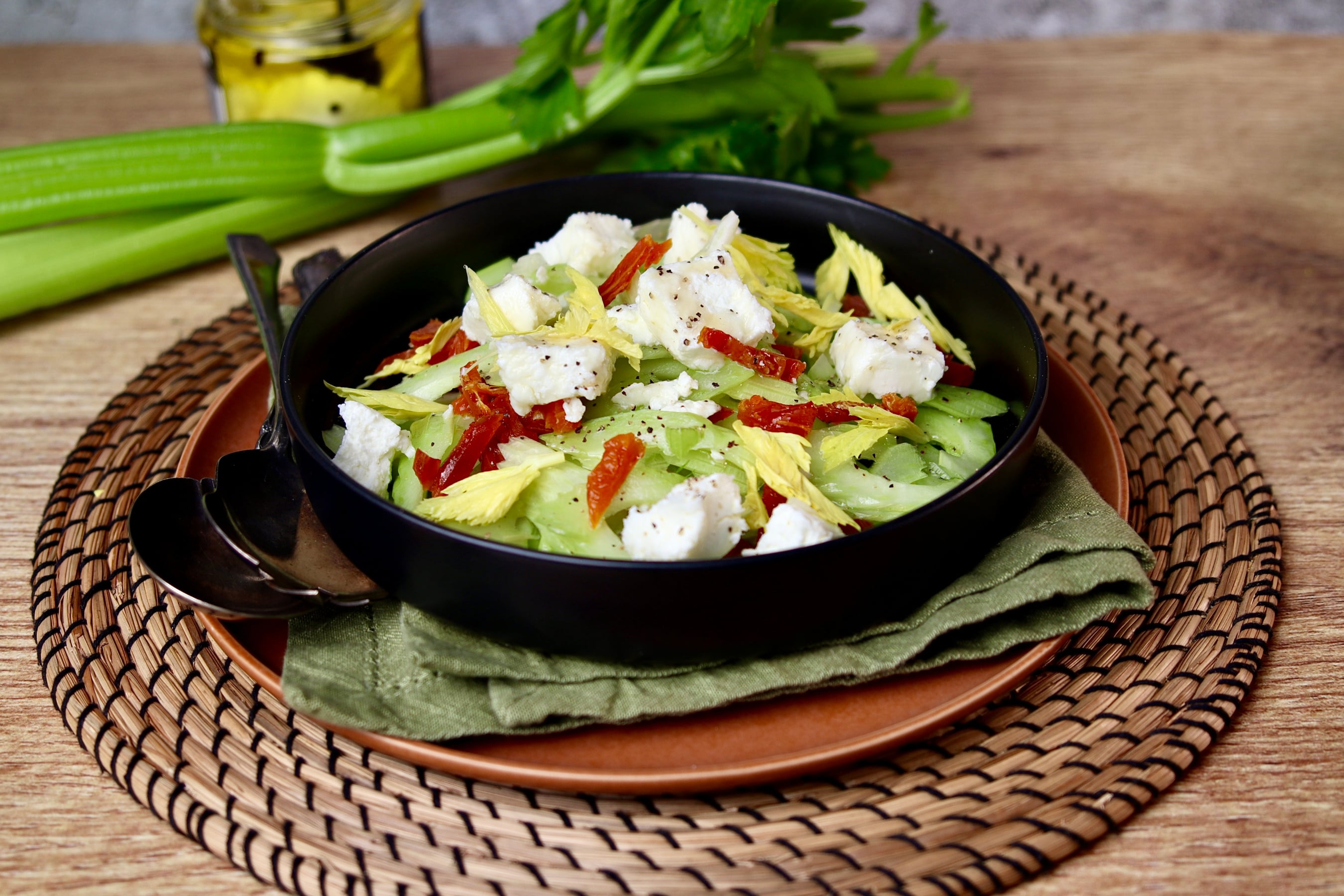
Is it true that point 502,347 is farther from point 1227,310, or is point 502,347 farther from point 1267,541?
point 1227,310

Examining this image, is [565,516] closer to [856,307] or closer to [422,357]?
[422,357]

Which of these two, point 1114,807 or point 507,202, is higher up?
point 507,202

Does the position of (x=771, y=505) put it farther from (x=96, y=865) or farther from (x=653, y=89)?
(x=653, y=89)

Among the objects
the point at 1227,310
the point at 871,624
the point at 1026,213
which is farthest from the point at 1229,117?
the point at 871,624

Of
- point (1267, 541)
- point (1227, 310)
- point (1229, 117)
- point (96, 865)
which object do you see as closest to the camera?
point (96, 865)

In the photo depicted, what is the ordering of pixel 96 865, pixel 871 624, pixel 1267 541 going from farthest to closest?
pixel 1267 541 → pixel 871 624 → pixel 96 865

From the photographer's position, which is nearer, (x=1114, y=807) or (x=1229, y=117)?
(x=1114, y=807)

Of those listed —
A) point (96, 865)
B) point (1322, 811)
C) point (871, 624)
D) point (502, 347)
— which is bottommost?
point (96, 865)

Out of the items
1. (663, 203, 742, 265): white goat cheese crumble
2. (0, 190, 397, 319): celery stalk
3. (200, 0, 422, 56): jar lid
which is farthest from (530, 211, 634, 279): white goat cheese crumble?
(200, 0, 422, 56): jar lid

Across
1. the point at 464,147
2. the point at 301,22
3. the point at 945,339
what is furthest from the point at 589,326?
the point at 301,22
